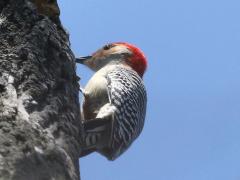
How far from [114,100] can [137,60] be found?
1866 millimetres

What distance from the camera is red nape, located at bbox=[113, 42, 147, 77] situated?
6828 mm

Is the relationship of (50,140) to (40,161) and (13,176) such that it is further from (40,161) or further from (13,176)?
(13,176)

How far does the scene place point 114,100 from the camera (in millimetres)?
5047

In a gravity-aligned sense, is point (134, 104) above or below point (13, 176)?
above

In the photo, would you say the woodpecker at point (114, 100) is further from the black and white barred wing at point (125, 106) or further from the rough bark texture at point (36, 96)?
the rough bark texture at point (36, 96)

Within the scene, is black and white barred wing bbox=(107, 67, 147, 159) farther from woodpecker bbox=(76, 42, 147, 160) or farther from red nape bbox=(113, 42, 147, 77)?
red nape bbox=(113, 42, 147, 77)

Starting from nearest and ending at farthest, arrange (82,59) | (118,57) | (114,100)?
(114,100), (118,57), (82,59)

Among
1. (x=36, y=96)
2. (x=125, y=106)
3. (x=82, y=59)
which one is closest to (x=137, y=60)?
(x=82, y=59)

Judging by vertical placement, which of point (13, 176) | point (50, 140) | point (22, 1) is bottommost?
point (13, 176)

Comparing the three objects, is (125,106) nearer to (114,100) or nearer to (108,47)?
(114,100)

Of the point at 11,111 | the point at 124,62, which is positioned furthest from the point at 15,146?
the point at 124,62

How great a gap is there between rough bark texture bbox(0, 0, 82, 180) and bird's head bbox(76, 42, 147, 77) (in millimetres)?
3347

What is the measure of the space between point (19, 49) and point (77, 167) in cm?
74

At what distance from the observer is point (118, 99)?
5.13m
